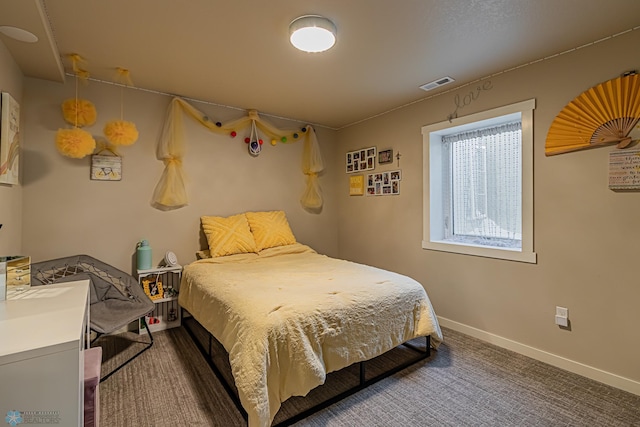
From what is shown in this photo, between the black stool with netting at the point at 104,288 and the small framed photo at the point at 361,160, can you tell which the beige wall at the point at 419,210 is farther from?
the black stool with netting at the point at 104,288

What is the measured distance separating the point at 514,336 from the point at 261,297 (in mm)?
2142

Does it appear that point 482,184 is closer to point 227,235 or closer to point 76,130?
point 227,235

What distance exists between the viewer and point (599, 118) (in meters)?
2.08

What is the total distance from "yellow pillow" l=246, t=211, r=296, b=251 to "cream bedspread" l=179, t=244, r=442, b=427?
0.61 meters

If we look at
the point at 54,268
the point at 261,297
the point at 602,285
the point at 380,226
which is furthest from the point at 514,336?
the point at 54,268

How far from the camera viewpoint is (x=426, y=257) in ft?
10.6

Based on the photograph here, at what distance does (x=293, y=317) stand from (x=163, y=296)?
1.84m

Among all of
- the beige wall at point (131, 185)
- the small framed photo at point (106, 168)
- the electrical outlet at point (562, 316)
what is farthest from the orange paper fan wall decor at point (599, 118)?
the small framed photo at point (106, 168)

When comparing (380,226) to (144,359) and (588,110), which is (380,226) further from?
(144,359)

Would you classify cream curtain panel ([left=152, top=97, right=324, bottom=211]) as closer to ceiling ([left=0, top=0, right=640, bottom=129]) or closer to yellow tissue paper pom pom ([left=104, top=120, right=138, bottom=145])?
ceiling ([left=0, top=0, right=640, bottom=129])

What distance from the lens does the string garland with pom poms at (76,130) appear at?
2.37 meters

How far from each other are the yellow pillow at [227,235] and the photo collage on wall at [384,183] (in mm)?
1561

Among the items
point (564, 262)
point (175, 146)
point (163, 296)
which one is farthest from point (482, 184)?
point (163, 296)

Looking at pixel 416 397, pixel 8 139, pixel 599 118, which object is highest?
pixel 599 118
